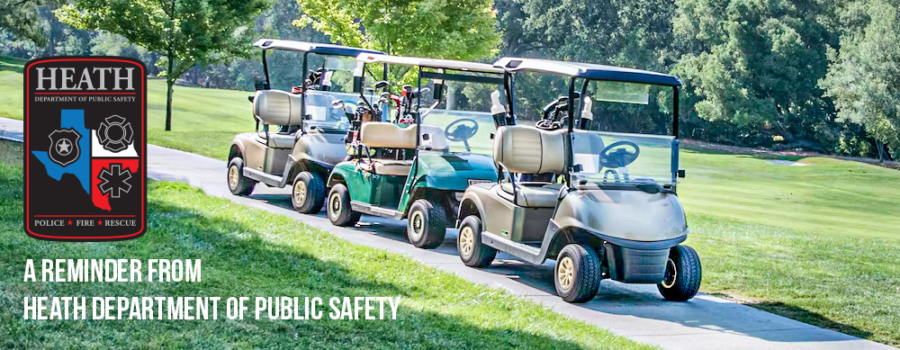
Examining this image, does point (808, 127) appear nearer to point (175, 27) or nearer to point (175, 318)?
point (175, 27)

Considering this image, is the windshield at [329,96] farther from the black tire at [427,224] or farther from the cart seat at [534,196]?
the cart seat at [534,196]

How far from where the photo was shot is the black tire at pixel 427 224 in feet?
39.8

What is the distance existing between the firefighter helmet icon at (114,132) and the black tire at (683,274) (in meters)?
5.13

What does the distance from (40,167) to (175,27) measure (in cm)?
2330

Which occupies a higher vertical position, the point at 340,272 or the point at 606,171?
the point at 606,171

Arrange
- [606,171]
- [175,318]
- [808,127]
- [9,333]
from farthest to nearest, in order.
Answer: [808,127], [606,171], [175,318], [9,333]

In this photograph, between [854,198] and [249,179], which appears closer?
[249,179]

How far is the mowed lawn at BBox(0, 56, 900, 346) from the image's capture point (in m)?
10.6

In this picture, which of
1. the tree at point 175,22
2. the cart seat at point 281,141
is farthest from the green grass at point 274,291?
the tree at point 175,22

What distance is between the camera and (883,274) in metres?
13.1

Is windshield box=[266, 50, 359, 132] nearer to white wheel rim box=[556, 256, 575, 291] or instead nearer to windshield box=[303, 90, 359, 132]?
windshield box=[303, 90, 359, 132]

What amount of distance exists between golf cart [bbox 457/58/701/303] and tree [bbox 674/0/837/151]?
43242mm

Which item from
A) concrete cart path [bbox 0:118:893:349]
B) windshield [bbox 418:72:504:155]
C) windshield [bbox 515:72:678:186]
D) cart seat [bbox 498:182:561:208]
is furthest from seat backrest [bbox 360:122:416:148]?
windshield [bbox 515:72:678:186]

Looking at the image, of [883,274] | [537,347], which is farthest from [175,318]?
[883,274]
